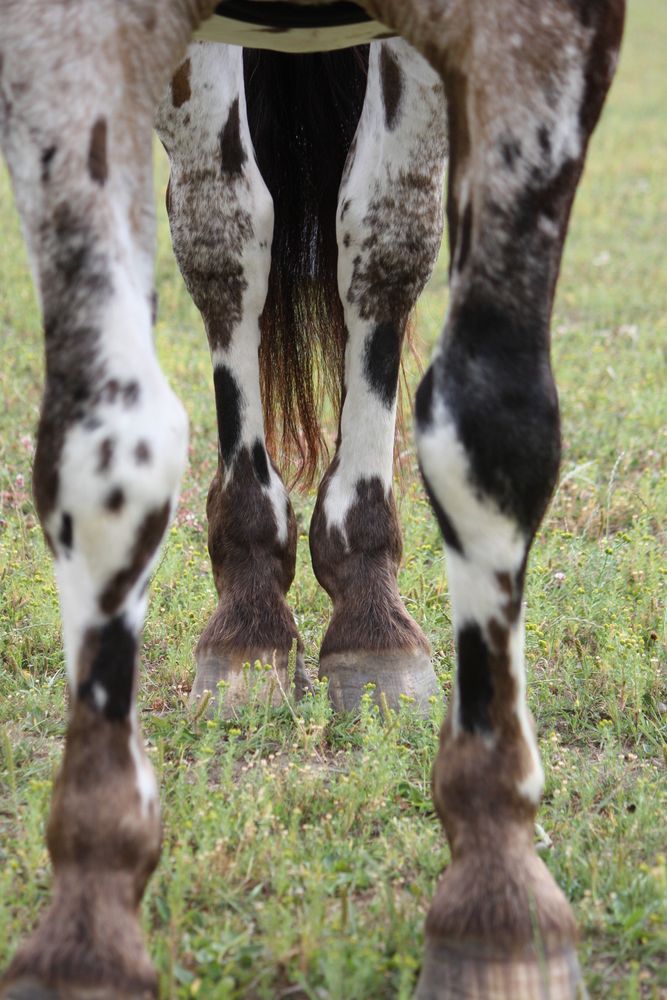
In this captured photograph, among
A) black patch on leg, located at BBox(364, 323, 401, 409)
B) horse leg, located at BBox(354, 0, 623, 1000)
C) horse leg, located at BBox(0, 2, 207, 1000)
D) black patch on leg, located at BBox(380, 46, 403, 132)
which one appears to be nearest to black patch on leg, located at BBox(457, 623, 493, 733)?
horse leg, located at BBox(354, 0, 623, 1000)

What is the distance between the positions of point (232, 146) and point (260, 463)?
2.29ft

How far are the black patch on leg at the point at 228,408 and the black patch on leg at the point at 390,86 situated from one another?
0.65m

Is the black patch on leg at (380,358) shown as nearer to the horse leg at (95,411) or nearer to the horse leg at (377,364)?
the horse leg at (377,364)

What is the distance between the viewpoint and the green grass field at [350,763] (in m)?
1.82

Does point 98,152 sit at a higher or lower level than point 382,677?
higher

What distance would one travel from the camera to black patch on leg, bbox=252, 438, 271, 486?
2.85m

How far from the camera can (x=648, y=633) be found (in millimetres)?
2990

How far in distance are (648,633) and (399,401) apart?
82 centimetres

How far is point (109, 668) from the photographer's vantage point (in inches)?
65.4

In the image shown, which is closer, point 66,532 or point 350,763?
point 66,532

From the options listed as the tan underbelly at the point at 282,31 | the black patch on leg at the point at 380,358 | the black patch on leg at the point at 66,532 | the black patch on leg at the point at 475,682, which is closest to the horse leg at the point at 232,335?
the black patch on leg at the point at 380,358

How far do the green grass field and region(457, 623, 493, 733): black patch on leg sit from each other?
33 centimetres

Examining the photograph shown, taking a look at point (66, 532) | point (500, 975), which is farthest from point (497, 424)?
point (500, 975)

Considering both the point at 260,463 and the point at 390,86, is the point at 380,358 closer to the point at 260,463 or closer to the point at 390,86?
the point at 260,463
